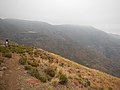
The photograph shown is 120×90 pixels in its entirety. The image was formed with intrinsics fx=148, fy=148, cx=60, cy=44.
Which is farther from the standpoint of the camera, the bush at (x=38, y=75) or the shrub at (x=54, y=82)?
the bush at (x=38, y=75)

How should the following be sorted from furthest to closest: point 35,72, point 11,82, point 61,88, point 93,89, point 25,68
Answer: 1. point 93,89
2. point 25,68
3. point 35,72
4. point 61,88
5. point 11,82

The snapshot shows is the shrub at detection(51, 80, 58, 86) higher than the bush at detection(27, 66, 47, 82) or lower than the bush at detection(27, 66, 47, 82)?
lower

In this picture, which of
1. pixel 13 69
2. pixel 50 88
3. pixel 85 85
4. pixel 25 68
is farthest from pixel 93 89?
pixel 13 69

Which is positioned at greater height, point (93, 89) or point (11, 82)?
point (11, 82)

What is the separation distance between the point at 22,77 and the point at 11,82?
127 cm

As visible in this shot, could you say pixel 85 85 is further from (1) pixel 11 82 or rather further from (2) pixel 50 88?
(1) pixel 11 82

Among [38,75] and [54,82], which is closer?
[54,82]

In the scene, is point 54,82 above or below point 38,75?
below

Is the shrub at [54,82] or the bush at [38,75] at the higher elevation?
the bush at [38,75]

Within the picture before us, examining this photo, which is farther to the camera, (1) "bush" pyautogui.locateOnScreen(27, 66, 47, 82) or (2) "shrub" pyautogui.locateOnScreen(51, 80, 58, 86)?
(1) "bush" pyautogui.locateOnScreen(27, 66, 47, 82)

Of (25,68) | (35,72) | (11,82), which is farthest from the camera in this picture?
(25,68)

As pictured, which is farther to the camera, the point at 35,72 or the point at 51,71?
the point at 51,71

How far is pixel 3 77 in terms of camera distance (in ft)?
34.5

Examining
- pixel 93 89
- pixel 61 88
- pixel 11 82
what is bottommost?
pixel 93 89
